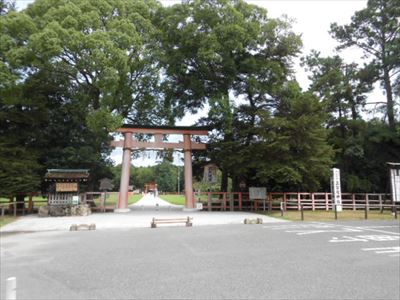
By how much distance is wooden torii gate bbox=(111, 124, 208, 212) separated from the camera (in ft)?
75.9

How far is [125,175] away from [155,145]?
8.98 feet

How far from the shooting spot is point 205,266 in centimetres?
771

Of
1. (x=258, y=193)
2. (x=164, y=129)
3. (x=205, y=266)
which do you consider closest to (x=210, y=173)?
(x=258, y=193)

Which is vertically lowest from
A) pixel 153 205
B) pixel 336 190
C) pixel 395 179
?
pixel 153 205

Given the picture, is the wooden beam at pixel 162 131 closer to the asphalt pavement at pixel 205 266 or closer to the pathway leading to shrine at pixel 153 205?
the pathway leading to shrine at pixel 153 205

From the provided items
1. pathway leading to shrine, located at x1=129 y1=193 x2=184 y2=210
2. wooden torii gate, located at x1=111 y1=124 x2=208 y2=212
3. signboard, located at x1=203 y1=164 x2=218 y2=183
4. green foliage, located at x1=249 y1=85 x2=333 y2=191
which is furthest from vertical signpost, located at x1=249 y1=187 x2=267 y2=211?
pathway leading to shrine, located at x1=129 y1=193 x2=184 y2=210

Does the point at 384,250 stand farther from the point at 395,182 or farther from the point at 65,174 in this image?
the point at 65,174

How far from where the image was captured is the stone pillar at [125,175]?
2297 centimetres

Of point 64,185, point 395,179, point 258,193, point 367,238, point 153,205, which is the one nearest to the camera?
point 367,238

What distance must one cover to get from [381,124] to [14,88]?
25.4 m

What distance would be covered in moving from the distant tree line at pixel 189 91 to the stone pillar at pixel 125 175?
1.56 metres

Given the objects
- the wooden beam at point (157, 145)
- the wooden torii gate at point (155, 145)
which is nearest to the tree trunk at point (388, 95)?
the wooden torii gate at point (155, 145)

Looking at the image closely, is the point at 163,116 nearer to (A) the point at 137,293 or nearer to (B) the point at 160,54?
(B) the point at 160,54

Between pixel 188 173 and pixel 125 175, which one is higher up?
pixel 188 173
